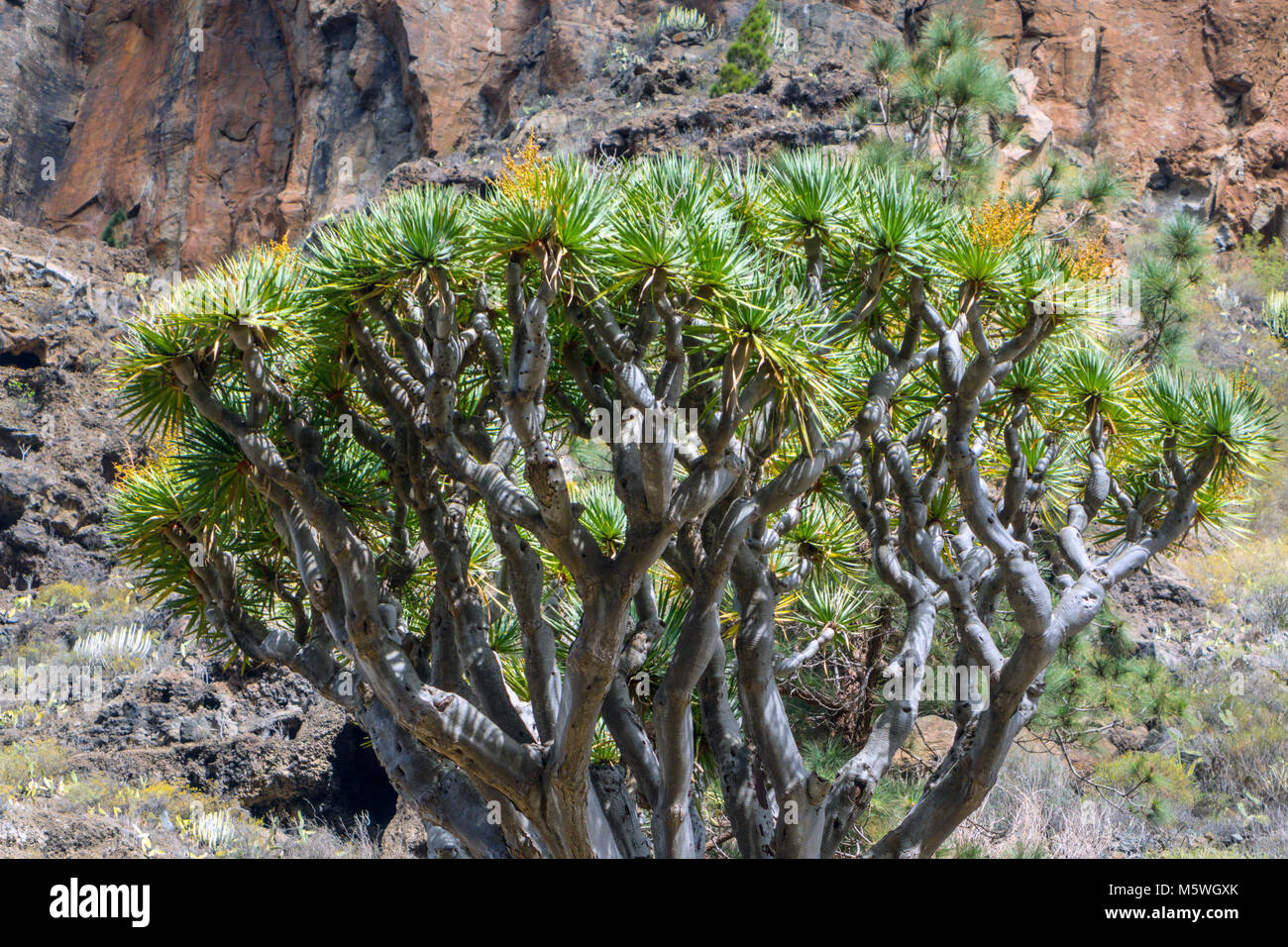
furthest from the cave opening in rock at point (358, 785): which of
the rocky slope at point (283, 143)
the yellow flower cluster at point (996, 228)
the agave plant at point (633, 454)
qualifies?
the yellow flower cluster at point (996, 228)

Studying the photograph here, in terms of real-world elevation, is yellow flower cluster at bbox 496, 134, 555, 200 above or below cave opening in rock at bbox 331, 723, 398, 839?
above

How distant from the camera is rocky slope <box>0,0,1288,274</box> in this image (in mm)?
23750

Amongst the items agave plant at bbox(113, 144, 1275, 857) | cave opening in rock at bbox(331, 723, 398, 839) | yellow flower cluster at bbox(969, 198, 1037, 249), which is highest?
yellow flower cluster at bbox(969, 198, 1037, 249)

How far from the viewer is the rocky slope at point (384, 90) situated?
23.8 metres

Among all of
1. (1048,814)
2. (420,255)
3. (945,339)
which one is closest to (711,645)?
(945,339)

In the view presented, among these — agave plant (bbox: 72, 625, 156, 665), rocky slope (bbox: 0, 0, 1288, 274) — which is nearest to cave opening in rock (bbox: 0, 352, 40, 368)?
agave plant (bbox: 72, 625, 156, 665)

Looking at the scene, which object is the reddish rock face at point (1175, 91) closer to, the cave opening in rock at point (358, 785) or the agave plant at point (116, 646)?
the cave opening in rock at point (358, 785)

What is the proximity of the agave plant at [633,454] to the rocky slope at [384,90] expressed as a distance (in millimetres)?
16733

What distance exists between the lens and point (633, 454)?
4562 mm

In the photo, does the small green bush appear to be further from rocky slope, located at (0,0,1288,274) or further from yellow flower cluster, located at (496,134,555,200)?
yellow flower cluster, located at (496,134,555,200)

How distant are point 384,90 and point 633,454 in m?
25.9

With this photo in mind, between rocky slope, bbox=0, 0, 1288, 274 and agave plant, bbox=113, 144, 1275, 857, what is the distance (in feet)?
54.9

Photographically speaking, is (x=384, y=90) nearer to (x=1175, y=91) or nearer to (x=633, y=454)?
(x=1175, y=91)

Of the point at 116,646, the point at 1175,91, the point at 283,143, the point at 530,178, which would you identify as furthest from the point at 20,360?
the point at 1175,91
